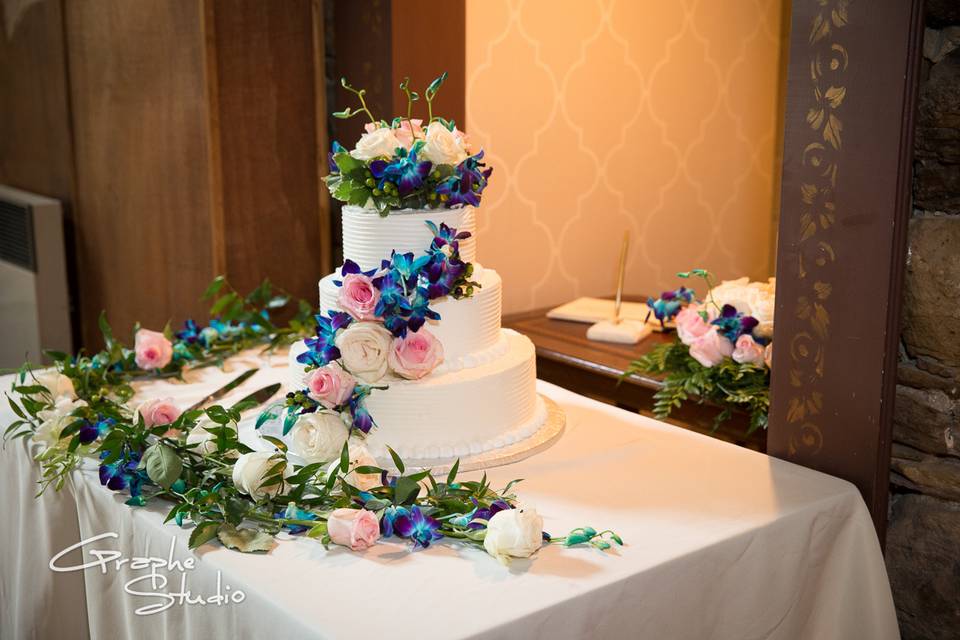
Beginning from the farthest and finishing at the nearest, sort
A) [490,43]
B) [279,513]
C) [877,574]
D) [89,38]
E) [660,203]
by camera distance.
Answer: [660,203]
[89,38]
[490,43]
[877,574]
[279,513]

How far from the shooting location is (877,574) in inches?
52.3

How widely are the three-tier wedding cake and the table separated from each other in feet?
1.40

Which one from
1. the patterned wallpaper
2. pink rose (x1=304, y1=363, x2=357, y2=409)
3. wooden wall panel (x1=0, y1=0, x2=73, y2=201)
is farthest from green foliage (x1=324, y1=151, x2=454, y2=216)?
wooden wall panel (x1=0, y1=0, x2=73, y2=201)

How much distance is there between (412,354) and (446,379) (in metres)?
0.09

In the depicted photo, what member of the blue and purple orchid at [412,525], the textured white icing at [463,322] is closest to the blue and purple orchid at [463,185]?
the textured white icing at [463,322]

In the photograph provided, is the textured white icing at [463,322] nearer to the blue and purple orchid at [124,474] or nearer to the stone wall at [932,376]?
the blue and purple orchid at [124,474]

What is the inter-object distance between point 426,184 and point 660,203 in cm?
174

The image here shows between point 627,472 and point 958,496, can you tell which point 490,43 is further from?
point 958,496

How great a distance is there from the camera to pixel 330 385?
130 cm

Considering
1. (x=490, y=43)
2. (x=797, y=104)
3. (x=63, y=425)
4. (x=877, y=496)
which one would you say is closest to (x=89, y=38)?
(x=490, y=43)

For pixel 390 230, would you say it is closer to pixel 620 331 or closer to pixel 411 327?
pixel 411 327

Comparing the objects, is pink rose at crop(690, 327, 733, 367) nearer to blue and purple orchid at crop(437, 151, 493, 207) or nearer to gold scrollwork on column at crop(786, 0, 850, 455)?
gold scrollwork on column at crop(786, 0, 850, 455)

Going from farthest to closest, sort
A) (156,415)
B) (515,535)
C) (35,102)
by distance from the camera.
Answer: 1. (35,102)
2. (156,415)
3. (515,535)

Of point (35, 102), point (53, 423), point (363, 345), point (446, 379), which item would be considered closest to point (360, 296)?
point (363, 345)
